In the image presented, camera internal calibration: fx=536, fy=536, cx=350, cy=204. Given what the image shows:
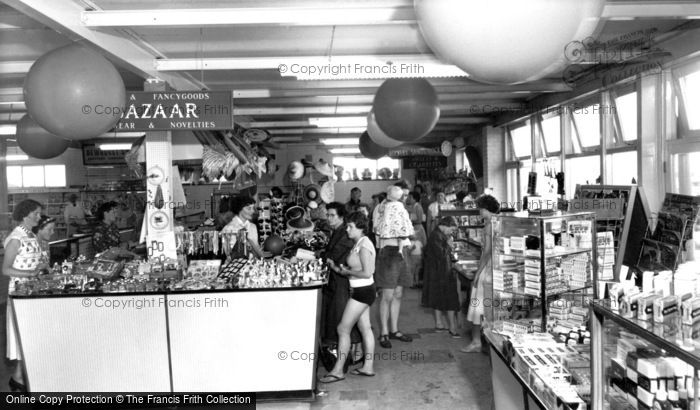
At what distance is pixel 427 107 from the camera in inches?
183

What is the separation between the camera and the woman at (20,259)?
461 cm

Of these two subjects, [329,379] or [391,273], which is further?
[391,273]

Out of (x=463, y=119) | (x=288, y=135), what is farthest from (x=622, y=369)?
(x=288, y=135)

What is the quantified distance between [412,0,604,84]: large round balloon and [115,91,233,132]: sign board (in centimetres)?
345

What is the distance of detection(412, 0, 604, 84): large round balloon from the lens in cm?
154

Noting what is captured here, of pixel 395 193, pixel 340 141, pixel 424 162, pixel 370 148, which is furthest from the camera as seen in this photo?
pixel 340 141

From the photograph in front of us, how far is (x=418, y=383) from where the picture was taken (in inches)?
194

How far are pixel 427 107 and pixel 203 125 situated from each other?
203 cm

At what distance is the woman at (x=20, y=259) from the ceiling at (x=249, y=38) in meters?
1.66

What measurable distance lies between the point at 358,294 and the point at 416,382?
0.99m

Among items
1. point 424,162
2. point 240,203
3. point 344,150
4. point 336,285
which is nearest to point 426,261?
point 336,285

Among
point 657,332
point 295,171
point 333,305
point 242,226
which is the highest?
point 295,171

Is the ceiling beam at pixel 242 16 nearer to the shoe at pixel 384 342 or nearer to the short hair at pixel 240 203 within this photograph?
the short hair at pixel 240 203

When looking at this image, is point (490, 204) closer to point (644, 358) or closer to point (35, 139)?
point (644, 358)
